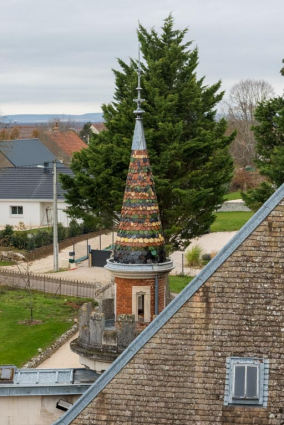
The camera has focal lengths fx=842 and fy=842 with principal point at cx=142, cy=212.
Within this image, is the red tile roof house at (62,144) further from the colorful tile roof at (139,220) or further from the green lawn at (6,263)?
the colorful tile roof at (139,220)

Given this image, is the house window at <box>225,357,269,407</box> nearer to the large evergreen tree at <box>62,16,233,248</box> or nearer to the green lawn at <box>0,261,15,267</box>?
the large evergreen tree at <box>62,16,233,248</box>

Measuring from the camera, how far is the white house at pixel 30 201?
2413 inches

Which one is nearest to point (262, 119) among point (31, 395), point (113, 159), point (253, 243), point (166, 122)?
point (166, 122)

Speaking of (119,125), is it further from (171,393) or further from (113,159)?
(171,393)

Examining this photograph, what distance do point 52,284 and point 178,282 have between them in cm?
602

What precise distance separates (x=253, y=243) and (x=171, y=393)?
2.40m

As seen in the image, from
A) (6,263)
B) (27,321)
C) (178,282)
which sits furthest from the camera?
(6,263)

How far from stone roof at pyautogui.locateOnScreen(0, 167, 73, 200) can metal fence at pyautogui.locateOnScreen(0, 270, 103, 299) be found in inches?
775

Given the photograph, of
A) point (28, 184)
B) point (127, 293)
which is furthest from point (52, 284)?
point (28, 184)

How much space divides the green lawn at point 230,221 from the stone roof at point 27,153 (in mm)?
20861

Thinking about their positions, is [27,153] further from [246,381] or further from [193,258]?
[246,381]

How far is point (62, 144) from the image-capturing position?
99500mm

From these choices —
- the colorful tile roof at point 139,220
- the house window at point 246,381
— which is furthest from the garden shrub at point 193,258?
the house window at point 246,381

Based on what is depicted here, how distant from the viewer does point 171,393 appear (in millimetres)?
11711
